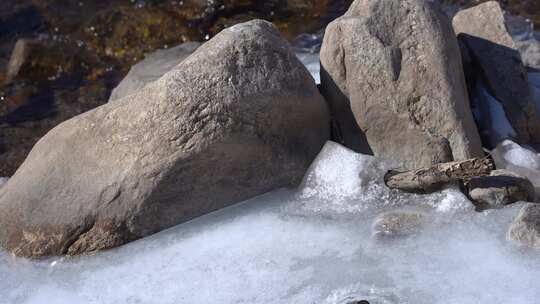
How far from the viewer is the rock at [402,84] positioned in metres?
4.03

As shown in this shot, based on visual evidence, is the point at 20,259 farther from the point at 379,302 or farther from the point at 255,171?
the point at 379,302

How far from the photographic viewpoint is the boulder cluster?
152 inches

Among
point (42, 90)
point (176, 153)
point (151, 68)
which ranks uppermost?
point (176, 153)

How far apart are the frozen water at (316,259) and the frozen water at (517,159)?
0.50 m

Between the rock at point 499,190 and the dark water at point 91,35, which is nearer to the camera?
the rock at point 499,190

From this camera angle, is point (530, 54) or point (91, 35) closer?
point (530, 54)

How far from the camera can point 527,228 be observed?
341 centimetres

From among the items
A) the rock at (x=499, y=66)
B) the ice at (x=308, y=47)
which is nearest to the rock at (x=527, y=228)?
the rock at (x=499, y=66)

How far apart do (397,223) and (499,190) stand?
501 millimetres

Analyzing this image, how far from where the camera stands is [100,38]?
25.2 ft

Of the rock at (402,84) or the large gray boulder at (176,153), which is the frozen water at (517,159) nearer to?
the rock at (402,84)

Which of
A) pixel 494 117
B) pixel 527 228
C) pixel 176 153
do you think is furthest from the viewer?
pixel 494 117

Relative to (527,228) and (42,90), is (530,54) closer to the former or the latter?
(527,228)


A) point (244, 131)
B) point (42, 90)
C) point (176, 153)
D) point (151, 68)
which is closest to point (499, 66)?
point (244, 131)
